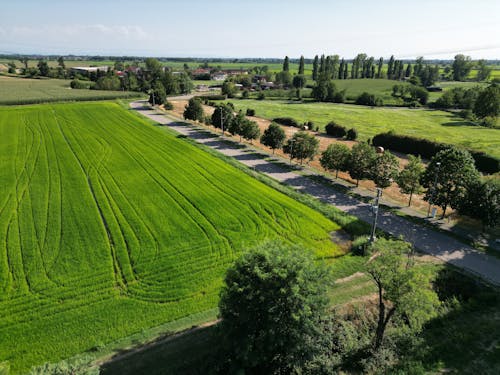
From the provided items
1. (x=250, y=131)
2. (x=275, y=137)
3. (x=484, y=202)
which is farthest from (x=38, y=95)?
(x=484, y=202)

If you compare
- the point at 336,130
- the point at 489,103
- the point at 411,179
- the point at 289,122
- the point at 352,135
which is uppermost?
the point at 489,103

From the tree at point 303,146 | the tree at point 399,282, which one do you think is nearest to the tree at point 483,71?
the tree at point 303,146

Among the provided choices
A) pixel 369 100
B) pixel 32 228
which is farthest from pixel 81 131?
pixel 369 100

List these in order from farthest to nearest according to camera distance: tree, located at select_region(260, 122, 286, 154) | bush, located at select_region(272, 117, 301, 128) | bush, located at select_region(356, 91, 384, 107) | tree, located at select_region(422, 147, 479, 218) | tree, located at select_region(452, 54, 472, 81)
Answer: tree, located at select_region(452, 54, 472, 81) → bush, located at select_region(356, 91, 384, 107) → bush, located at select_region(272, 117, 301, 128) → tree, located at select_region(260, 122, 286, 154) → tree, located at select_region(422, 147, 479, 218)

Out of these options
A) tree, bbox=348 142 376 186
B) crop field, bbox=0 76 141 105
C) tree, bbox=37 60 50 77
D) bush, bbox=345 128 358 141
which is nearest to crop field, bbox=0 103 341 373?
tree, bbox=348 142 376 186

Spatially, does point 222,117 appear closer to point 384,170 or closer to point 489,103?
point 384,170

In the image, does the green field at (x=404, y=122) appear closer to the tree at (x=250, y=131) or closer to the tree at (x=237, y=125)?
the tree at (x=250, y=131)

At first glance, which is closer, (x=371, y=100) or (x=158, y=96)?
(x=158, y=96)

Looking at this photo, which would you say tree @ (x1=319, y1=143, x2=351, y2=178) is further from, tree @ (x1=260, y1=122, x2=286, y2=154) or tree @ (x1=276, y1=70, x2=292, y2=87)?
tree @ (x1=276, y1=70, x2=292, y2=87)
